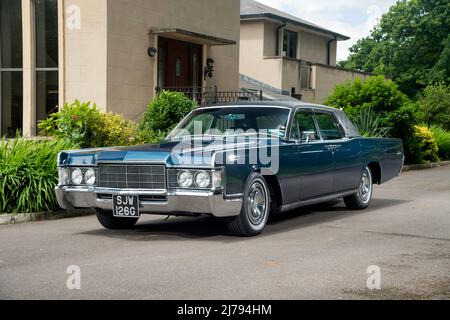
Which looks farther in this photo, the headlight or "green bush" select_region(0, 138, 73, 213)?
"green bush" select_region(0, 138, 73, 213)

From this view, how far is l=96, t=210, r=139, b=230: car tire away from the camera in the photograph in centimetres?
879

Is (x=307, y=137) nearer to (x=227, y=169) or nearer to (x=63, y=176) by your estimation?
(x=227, y=169)

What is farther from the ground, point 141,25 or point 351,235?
point 141,25

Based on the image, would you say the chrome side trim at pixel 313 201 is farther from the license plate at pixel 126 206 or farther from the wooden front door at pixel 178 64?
the wooden front door at pixel 178 64

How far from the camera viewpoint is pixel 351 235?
27.4 ft

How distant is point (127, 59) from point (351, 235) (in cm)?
1024

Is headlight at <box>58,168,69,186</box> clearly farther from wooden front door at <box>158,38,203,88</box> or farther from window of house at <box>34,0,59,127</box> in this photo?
wooden front door at <box>158,38,203,88</box>

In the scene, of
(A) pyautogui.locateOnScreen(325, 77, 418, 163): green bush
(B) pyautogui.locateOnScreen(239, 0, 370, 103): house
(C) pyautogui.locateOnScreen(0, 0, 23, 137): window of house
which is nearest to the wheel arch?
(A) pyautogui.locateOnScreen(325, 77, 418, 163): green bush

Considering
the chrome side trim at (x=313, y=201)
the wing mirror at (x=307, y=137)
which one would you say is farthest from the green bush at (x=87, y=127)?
the chrome side trim at (x=313, y=201)

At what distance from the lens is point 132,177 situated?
7.89 metres

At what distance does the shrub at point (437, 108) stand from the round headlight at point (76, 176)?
23.2 meters

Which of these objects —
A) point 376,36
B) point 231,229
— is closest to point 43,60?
point 231,229

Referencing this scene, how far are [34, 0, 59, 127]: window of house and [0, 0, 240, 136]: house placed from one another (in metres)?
0.02

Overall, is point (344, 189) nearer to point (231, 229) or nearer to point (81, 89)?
point (231, 229)
